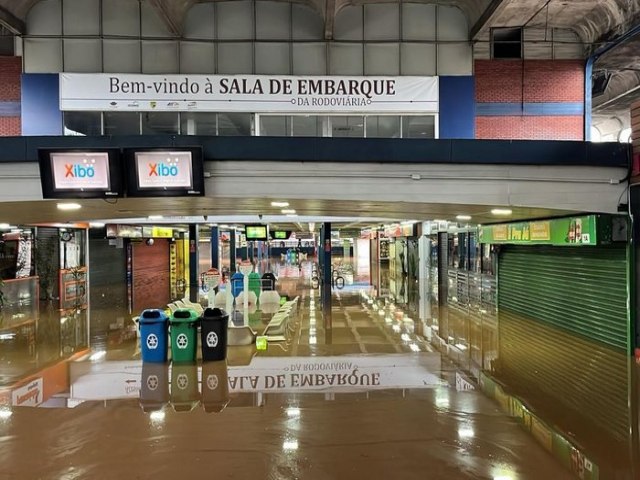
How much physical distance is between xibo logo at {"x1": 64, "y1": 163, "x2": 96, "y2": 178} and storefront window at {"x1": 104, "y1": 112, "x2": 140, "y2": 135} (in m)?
12.4

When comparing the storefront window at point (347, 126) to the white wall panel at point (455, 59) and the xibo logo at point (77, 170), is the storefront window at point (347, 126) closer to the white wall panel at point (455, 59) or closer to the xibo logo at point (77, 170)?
the white wall panel at point (455, 59)

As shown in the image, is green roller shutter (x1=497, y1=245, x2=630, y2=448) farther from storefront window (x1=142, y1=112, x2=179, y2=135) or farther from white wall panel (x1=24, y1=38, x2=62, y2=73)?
white wall panel (x1=24, y1=38, x2=62, y2=73)

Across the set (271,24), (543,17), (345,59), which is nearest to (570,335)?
(345,59)

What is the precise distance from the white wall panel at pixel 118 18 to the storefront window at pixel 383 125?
9.84m

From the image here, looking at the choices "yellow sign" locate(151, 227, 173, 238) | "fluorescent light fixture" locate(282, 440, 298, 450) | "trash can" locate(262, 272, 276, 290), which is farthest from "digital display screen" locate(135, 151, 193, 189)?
"yellow sign" locate(151, 227, 173, 238)

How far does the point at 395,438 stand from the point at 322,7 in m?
16.9

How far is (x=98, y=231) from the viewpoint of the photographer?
22.3 m

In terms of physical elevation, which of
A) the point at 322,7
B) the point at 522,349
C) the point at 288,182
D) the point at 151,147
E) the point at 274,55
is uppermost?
the point at 322,7

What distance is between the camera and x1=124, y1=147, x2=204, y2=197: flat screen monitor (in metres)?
8.24

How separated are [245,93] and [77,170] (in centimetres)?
1186

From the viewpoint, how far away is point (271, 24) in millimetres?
19750

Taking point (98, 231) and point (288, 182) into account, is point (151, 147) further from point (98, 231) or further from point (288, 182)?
point (98, 231)

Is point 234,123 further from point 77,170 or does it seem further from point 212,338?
point 212,338

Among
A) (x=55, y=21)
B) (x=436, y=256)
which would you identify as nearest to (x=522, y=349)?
(x=436, y=256)
